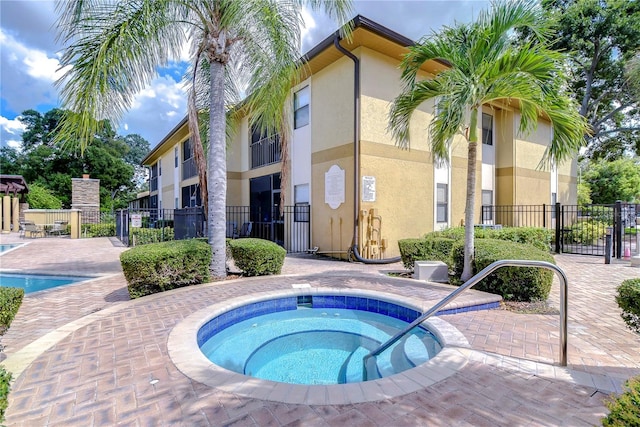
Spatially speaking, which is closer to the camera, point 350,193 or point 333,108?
point 350,193

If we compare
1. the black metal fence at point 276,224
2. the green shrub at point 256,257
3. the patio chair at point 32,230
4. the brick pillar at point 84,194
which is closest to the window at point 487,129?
the black metal fence at point 276,224

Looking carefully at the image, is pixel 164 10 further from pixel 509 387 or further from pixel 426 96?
pixel 509 387

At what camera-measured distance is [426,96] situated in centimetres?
689

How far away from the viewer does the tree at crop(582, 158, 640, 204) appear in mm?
Result: 24922

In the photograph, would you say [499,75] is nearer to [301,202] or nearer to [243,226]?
[301,202]

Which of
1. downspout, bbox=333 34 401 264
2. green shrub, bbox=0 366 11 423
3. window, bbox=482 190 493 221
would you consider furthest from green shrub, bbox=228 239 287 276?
window, bbox=482 190 493 221

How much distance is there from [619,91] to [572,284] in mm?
18224

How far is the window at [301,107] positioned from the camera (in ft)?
40.0

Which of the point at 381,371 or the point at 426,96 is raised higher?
the point at 426,96

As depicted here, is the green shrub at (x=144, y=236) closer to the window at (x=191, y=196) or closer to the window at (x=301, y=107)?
the window at (x=191, y=196)

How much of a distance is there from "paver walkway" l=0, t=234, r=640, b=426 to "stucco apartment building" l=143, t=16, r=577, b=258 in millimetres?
5152

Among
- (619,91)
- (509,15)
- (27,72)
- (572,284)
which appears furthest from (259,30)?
(27,72)

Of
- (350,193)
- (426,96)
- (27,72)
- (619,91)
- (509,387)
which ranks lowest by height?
(509,387)

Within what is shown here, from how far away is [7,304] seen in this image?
10.4ft
